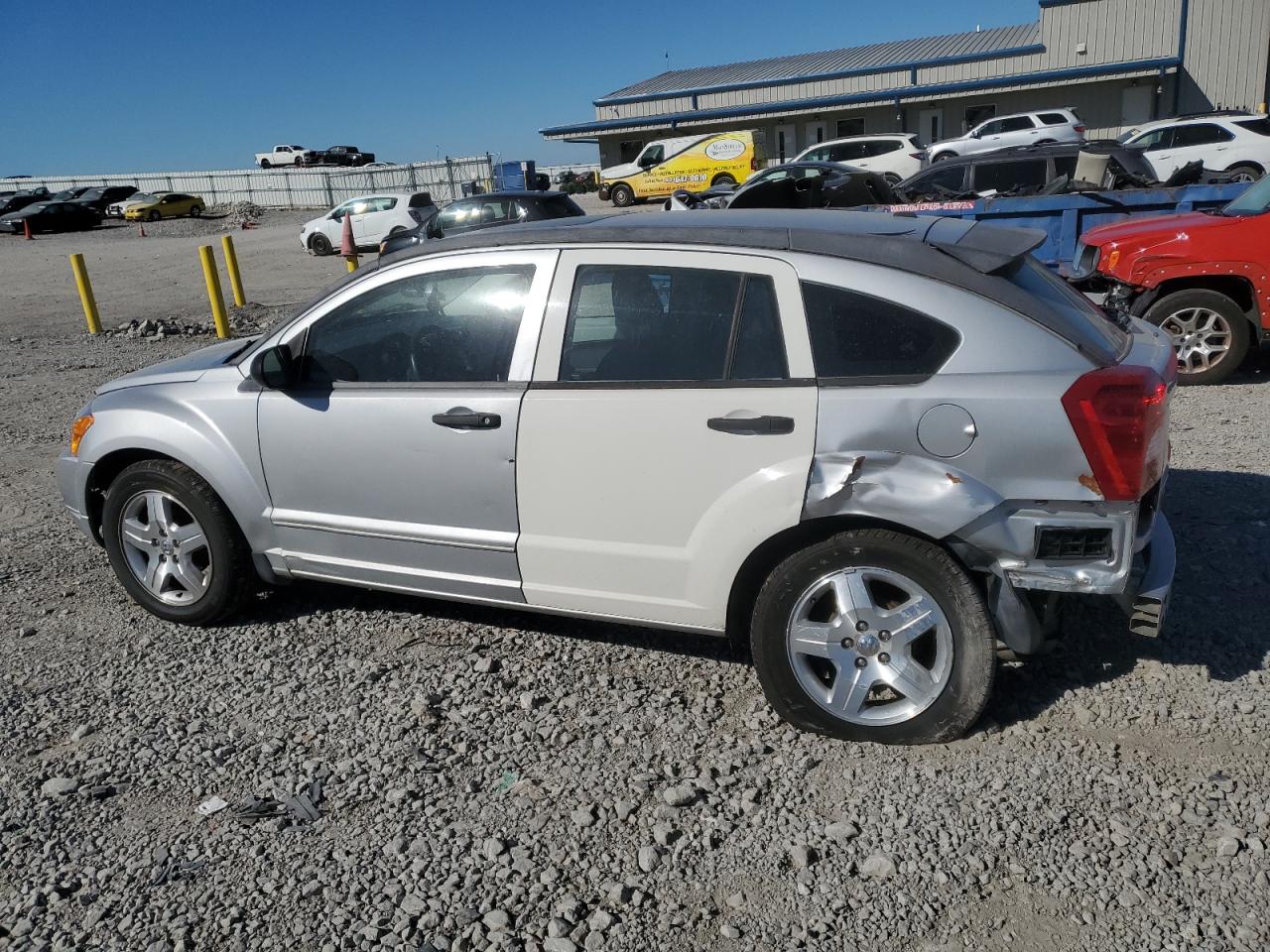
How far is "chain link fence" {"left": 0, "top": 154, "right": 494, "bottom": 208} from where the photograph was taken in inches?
1935

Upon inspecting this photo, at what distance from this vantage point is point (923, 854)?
2980 mm

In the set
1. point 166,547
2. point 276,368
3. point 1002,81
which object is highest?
point 1002,81

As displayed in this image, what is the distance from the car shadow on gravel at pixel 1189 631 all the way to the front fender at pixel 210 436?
299cm

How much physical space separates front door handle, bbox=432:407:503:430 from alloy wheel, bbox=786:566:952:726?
1256 mm

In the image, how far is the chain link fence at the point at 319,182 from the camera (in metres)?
49.2

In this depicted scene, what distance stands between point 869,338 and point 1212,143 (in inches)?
1015

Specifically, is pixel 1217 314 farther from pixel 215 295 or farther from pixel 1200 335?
pixel 215 295

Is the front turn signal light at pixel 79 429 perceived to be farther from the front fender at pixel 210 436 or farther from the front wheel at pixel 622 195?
the front wheel at pixel 622 195

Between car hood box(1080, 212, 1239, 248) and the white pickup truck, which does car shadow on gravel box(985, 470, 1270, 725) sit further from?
the white pickup truck

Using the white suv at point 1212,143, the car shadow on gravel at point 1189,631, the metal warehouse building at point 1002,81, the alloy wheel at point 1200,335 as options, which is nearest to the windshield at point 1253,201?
the alloy wheel at point 1200,335

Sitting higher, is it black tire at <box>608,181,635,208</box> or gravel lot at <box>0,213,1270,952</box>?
black tire at <box>608,181,635,208</box>

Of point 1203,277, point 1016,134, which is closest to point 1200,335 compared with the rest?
point 1203,277

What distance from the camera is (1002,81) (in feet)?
139

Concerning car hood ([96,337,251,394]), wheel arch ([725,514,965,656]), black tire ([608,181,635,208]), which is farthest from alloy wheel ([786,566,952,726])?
black tire ([608,181,635,208])
